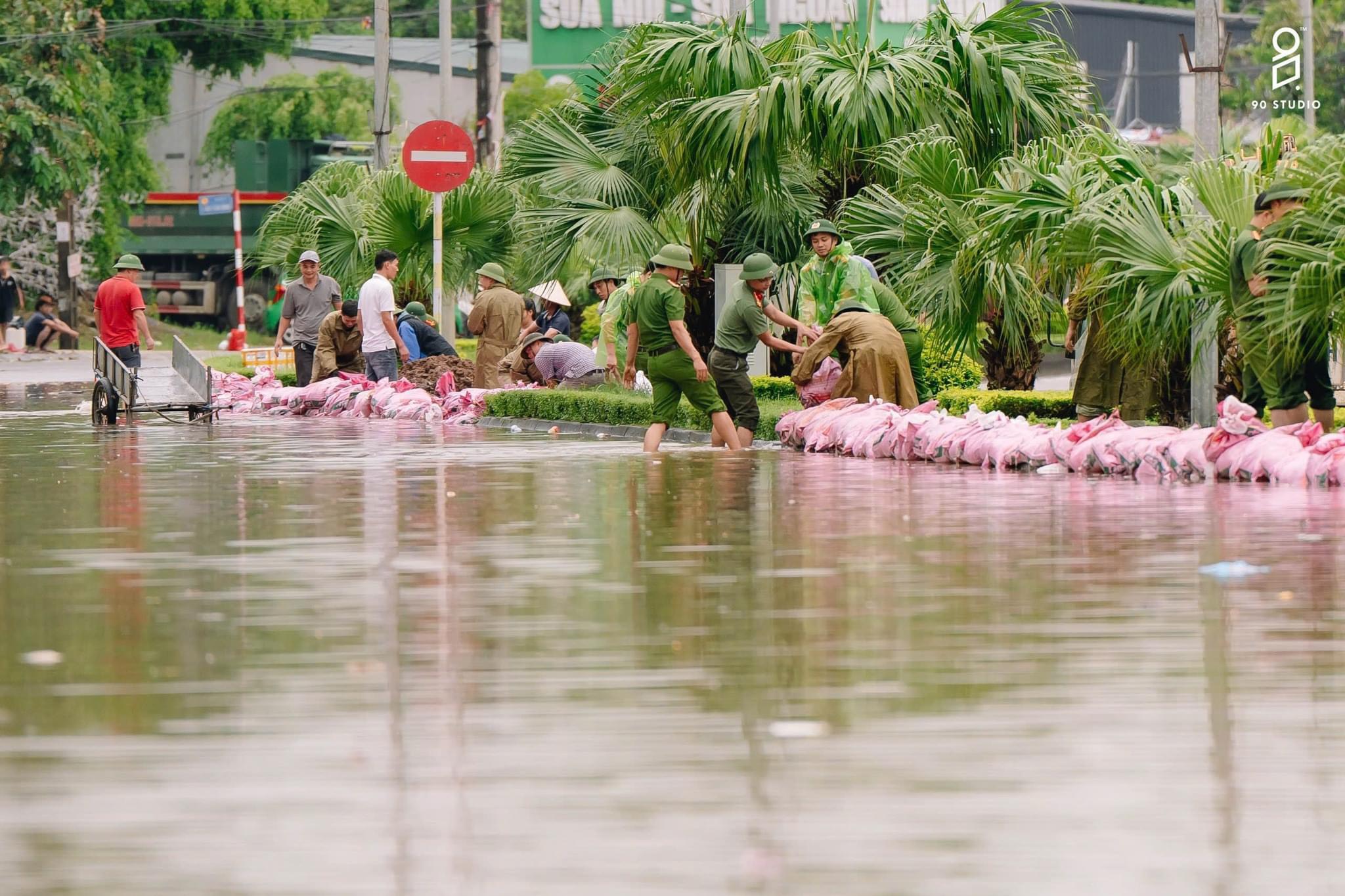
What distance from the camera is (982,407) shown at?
2106cm

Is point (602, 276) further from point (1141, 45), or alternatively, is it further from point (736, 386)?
point (1141, 45)

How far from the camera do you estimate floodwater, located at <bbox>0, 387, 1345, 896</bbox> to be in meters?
5.45

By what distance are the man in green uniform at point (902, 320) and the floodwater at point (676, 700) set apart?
584cm

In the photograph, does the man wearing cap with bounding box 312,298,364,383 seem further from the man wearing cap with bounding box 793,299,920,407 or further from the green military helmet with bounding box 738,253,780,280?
the man wearing cap with bounding box 793,299,920,407

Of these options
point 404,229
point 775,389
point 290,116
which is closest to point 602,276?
point 775,389

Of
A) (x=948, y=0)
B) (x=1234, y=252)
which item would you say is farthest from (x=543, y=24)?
(x=1234, y=252)

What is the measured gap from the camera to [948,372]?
77.4 ft

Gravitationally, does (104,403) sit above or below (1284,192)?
below

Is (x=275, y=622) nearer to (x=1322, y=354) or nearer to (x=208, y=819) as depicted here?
(x=208, y=819)

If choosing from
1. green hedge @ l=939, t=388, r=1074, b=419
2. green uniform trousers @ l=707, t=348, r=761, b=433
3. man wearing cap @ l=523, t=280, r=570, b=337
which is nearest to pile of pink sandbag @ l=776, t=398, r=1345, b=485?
green uniform trousers @ l=707, t=348, r=761, b=433

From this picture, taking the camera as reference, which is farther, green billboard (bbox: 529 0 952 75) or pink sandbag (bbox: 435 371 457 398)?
green billboard (bbox: 529 0 952 75)

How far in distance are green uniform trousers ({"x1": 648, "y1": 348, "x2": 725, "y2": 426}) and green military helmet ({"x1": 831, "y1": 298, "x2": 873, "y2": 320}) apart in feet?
3.74

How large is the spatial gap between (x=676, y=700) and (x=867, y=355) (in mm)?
11873

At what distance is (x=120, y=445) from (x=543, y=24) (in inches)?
1706
